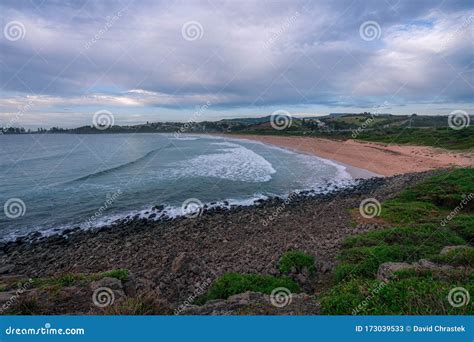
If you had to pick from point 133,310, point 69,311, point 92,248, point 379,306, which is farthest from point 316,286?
point 92,248

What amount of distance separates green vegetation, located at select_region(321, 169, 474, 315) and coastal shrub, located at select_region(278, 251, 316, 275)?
0.77 m

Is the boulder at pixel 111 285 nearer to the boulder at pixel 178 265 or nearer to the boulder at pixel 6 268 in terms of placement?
the boulder at pixel 178 265

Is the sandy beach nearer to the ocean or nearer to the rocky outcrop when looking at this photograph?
the ocean

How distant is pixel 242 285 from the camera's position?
6.91 m

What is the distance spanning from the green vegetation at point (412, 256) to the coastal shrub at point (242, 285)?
1.43m

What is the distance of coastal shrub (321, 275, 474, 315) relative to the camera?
4.36m

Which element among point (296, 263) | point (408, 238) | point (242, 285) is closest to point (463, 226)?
point (408, 238)

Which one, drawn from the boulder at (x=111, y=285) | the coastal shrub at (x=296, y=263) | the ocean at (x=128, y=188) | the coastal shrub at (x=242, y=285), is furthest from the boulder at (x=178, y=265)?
the ocean at (x=128, y=188)

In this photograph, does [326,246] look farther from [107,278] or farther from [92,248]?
[92,248]

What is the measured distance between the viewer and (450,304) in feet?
14.4

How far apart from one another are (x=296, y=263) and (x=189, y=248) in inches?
218

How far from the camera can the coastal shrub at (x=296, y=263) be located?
8156mm

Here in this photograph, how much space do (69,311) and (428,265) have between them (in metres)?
7.26

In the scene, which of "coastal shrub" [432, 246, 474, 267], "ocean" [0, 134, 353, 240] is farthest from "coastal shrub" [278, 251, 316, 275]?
"ocean" [0, 134, 353, 240]
